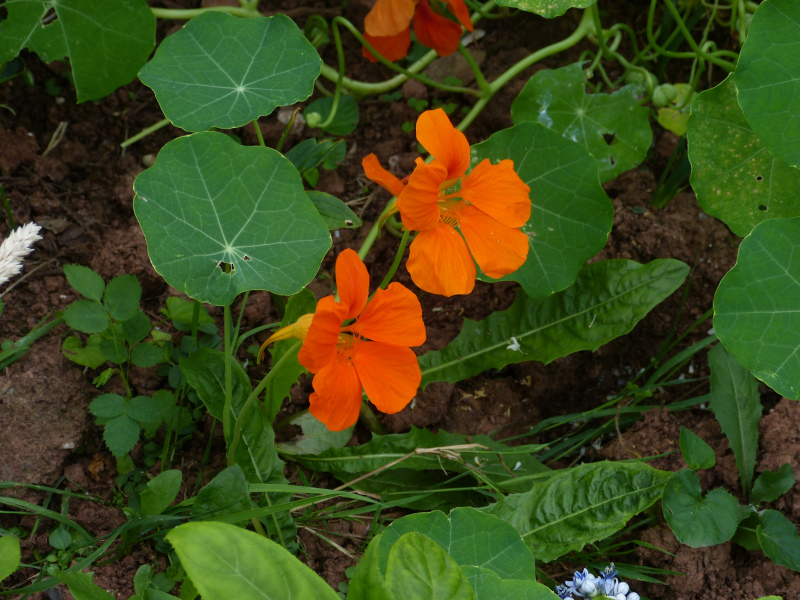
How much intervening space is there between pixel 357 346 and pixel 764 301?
109 centimetres

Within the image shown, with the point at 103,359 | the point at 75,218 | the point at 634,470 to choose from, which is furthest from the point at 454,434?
the point at 75,218

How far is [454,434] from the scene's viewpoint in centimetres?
193

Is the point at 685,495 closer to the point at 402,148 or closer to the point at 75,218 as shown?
the point at 402,148

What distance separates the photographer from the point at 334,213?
183 cm

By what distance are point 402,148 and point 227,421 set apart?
53.1 inches

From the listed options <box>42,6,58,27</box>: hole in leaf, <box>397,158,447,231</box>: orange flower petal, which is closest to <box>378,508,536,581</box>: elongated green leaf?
<box>397,158,447,231</box>: orange flower petal

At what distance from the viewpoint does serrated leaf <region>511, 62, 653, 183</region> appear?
89.0 inches

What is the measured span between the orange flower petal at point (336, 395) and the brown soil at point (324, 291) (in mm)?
543

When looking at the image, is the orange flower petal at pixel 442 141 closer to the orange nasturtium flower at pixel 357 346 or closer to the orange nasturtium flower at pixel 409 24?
the orange nasturtium flower at pixel 357 346

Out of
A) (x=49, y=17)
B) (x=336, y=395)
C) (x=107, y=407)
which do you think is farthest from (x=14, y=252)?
(x=49, y=17)

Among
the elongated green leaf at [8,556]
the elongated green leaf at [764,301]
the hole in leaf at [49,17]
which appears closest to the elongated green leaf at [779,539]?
the elongated green leaf at [764,301]

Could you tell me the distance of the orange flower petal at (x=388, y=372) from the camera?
1486 mm

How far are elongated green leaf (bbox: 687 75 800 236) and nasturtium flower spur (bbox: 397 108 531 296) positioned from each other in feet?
2.36

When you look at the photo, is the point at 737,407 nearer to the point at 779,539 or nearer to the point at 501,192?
the point at 779,539
